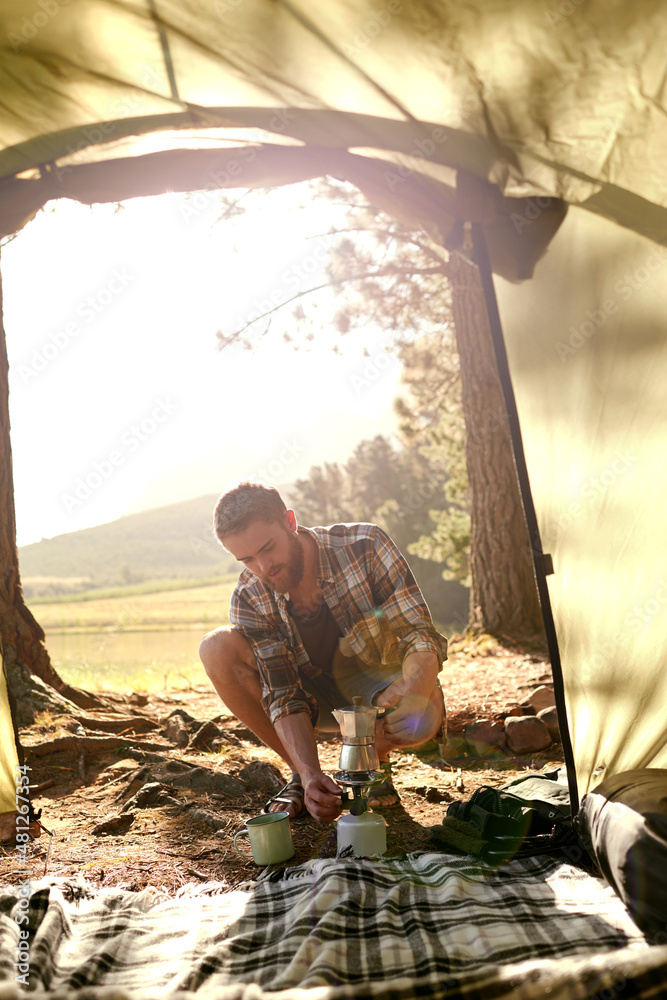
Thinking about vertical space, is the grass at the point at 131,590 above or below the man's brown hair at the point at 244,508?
below

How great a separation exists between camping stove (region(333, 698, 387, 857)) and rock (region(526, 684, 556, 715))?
188 cm

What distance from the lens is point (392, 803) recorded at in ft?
8.41

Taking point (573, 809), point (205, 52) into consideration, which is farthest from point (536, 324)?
point (573, 809)

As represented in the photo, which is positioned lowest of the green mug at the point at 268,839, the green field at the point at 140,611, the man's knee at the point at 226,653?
the green field at the point at 140,611

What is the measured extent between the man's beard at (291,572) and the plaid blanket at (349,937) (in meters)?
0.99

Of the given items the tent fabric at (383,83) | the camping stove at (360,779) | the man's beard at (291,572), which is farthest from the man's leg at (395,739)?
the tent fabric at (383,83)

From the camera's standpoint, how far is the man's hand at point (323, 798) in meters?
2.05

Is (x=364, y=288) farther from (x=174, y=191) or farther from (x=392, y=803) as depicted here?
(x=392, y=803)

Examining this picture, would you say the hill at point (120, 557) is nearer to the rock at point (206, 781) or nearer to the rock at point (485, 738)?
the rock at point (485, 738)

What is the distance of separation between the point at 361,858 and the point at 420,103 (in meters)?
2.24

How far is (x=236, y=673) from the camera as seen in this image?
265 centimetres

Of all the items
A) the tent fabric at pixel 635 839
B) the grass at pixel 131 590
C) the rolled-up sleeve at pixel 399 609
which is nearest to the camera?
the tent fabric at pixel 635 839

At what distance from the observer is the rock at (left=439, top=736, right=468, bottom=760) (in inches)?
127

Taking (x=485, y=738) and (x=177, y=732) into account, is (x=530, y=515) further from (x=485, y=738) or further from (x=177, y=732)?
(x=177, y=732)
